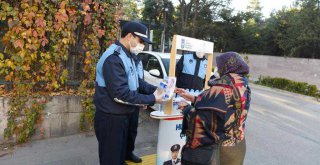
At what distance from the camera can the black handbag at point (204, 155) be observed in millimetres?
2275

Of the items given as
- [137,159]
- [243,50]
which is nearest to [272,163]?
[137,159]

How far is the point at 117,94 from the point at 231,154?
1.18 meters

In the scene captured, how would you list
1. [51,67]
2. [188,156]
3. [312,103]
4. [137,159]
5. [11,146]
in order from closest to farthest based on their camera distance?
[188,156], [137,159], [11,146], [51,67], [312,103]

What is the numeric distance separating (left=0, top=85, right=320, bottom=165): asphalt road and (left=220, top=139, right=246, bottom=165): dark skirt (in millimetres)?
1978

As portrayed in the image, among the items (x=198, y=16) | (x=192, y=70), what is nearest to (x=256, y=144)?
(x=192, y=70)

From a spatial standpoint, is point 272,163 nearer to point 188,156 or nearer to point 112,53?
point 188,156

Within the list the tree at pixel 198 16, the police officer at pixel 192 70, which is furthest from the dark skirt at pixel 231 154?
the tree at pixel 198 16

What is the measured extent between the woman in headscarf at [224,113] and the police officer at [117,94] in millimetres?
594

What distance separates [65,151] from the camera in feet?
13.1

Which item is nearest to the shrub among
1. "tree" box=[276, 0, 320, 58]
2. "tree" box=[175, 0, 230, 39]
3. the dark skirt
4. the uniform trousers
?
"tree" box=[276, 0, 320, 58]

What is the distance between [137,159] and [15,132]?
1.98 meters

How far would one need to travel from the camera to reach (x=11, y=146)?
399cm

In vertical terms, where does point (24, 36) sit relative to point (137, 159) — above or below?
above

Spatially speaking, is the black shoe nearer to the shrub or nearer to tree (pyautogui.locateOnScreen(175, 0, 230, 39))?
the shrub
